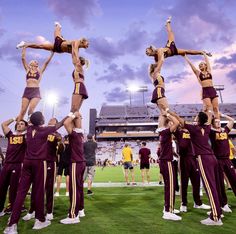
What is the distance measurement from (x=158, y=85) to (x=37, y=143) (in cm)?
330

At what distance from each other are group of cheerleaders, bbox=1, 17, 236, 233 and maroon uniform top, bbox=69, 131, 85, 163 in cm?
45

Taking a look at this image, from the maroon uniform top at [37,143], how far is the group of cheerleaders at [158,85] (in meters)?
0.81

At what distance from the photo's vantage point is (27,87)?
7398 millimetres

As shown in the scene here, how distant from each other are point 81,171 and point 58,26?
4.02 metres

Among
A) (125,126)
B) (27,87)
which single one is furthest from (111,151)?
(27,87)

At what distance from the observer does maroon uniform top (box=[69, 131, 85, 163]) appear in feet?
18.6

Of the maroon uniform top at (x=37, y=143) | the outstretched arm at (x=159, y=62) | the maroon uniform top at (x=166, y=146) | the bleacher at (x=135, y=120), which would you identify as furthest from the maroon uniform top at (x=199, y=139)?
the bleacher at (x=135, y=120)

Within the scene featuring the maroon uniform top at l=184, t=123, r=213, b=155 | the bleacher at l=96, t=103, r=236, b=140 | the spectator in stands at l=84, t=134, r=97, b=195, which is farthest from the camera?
the bleacher at l=96, t=103, r=236, b=140

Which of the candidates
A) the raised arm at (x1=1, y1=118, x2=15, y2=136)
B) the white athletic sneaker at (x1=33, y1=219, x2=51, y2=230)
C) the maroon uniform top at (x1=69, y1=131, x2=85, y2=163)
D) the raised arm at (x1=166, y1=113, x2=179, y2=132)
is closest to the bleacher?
the raised arm at (x1=166, y1=113, x2=179, y2=132)

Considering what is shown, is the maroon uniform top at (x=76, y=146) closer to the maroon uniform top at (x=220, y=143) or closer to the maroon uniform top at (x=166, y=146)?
the maroon uniform top at (x=166, y=146)

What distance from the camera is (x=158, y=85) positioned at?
259 inches

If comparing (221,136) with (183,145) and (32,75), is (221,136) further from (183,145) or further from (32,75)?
(32,75)

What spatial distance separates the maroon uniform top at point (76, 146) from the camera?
5.67 m

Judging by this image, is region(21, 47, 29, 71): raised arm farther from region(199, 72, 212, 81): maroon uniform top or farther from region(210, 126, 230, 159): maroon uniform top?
region(210, 126, 230, 159): maroon uniform top
